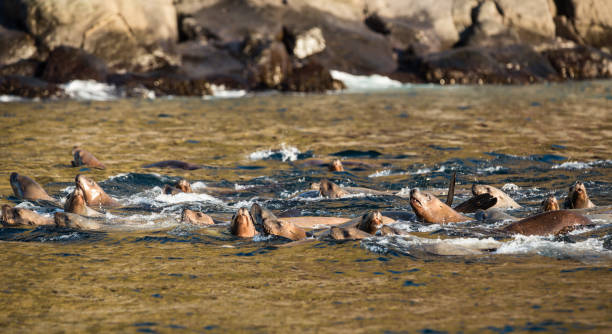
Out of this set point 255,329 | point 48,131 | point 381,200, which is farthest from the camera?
point 48,131

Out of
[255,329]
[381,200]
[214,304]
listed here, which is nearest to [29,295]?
[214,304]

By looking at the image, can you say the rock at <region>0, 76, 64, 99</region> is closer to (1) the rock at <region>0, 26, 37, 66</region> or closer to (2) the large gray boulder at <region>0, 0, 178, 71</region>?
(1) the rock at <region>0, 26, 37, 66</region>

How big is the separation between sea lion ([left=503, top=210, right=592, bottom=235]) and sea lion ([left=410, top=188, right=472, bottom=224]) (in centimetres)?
71

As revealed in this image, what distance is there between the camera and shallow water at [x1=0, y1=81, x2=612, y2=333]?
14.5 ft

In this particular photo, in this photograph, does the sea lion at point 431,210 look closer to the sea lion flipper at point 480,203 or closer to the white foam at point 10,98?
the sea lion flipper at point 480,203

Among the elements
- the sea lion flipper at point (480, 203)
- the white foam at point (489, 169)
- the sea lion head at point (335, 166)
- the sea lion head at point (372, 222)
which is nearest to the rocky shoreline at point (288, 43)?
the sea lion head at point (335, 166)

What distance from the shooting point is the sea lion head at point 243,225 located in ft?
22.3

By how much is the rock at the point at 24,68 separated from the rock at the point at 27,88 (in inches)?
96.2

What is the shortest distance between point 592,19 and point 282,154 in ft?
133

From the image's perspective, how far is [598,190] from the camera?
9.46m

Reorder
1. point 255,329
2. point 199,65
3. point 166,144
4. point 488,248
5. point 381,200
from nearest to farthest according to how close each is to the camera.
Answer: point 255,329
point 488,248
point 381,200
point 166,144
point 199,65

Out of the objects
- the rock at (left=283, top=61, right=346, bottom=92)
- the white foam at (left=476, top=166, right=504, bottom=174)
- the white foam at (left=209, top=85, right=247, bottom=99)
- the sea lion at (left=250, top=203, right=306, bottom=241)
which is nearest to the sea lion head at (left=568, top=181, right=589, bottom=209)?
the sea lion at (left=250, top=203, right=306, bottom=241)

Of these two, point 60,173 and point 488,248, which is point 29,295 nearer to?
point 488,248

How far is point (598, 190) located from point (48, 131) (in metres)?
12.5
